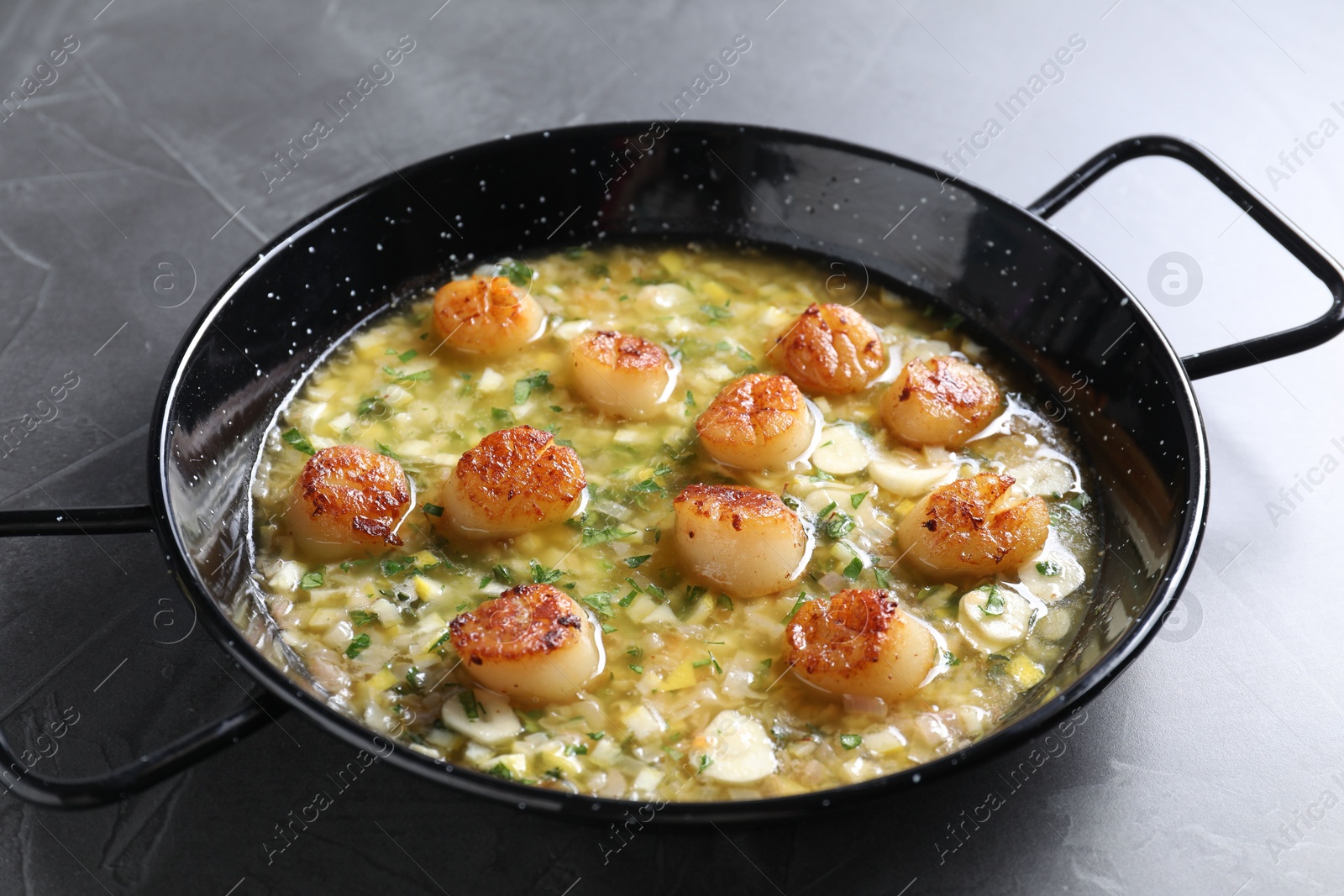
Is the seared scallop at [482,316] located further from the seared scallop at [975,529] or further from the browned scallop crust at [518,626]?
the seared scallop at [975,529]

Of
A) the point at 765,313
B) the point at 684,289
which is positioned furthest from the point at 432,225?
the point at 765,313

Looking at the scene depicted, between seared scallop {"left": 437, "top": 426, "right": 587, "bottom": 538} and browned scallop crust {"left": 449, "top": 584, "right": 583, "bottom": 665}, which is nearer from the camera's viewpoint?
browned scallop crust {"left": 449, "top": 584, "right": 583, "bottom": 665}

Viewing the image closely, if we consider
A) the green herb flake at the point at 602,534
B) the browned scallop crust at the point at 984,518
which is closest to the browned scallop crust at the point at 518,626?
the green herb flake at the point at 602,534

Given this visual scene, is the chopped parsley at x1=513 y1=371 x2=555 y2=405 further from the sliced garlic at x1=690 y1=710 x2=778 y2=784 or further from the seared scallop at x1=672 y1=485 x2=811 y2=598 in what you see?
the sliced garlic at x1=690 y1=710 x2=778 y2=784

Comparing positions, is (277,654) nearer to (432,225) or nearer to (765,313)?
(432,225)

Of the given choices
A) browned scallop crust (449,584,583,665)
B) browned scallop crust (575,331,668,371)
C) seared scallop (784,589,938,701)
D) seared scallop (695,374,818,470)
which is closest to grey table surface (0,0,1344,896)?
seared scallop (784,589,938,701)
